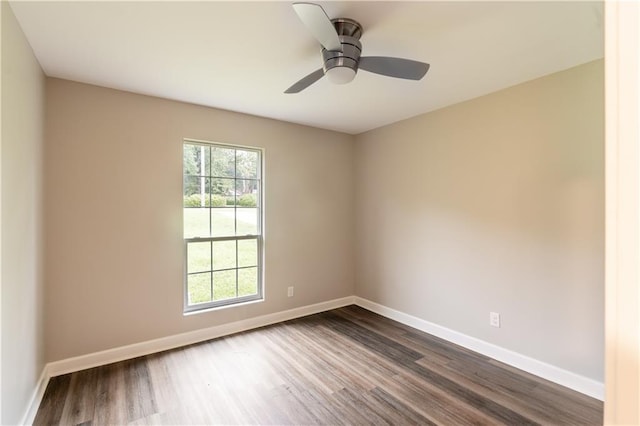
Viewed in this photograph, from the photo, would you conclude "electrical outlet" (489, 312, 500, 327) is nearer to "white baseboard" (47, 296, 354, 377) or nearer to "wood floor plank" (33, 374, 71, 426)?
"white baseboard" (47, 296, 354, 377)

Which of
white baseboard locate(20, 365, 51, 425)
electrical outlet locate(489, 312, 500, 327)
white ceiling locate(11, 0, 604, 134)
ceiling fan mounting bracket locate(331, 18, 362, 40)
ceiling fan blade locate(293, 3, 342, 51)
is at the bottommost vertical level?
white baseboard locate(20, 365, 51, 425)

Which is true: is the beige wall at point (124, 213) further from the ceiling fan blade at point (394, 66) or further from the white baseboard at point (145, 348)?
the ceiling fan blade at point (394, 66)

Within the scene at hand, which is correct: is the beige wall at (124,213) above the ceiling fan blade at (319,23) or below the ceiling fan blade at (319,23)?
below

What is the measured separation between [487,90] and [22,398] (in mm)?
4021

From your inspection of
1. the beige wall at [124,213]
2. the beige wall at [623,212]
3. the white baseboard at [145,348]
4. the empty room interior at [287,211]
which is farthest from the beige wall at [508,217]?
the beige wall at [623,212]

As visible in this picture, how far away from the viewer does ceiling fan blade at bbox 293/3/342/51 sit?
4.53 ft

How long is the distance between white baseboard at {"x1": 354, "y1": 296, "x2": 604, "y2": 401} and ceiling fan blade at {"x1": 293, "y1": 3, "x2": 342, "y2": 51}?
110 inches

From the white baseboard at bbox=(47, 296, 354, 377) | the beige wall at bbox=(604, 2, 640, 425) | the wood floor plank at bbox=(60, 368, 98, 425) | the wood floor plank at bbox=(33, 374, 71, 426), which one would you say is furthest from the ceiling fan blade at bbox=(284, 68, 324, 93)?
the wood floor plank at bbox=(33, 374, 71, 426)

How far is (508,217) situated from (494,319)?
0.93 m

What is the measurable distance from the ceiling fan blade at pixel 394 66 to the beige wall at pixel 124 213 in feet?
6.08

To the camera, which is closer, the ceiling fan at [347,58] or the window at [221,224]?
the ceiling fan at [347,58]

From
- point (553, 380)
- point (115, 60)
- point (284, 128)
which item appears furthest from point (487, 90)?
point (115, 60)

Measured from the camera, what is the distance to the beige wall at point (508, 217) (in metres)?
2.19

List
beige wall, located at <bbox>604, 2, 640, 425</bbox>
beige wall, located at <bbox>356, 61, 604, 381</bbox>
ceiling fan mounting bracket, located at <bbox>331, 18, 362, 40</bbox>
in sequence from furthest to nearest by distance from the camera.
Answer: beige wall, located at <bbox>356, 61, 604, 381</bbox>, ceiling fan mounting bracket, located at <bbox>331, 18, 362, 40</bbox>, beige wall, located at <bbox>604, 2, 640, 425</bbox>
